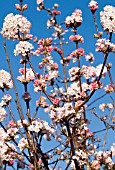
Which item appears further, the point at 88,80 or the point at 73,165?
the point at 88,80

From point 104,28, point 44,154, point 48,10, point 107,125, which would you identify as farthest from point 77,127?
point 48,10

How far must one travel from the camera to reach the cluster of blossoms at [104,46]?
399cm

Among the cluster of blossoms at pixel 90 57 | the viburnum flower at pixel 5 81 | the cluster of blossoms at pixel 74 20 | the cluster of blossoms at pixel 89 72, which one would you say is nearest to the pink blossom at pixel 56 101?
the viburnum flower at pixel 5 81

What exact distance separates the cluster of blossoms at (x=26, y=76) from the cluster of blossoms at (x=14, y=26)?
397 mm

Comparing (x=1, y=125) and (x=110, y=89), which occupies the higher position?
(x=110, y=89)

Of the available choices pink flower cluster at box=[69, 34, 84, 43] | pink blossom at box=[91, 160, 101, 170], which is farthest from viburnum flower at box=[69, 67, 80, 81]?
pink blossom at box=[91, 160, 101, 170]

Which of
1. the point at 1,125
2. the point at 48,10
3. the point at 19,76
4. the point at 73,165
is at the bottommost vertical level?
the point at 73,165

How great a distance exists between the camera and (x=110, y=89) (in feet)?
17.3

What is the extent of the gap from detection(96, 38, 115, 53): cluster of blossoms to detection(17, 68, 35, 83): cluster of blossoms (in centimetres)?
81

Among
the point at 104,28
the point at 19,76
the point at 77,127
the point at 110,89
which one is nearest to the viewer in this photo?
the point at 104,28

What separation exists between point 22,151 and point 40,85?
0.84 metres

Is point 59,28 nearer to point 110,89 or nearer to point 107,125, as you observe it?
point 110,89

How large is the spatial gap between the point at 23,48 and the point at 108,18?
3.16 ft

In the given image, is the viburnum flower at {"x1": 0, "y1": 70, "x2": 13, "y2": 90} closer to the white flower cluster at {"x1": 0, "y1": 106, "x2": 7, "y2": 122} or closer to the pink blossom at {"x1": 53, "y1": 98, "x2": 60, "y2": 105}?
the white flower cluster at {"x1": 0, "y1": 106, "x2": 7, "y2": 122}
